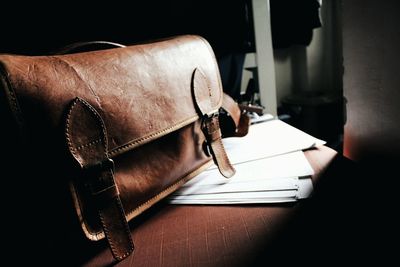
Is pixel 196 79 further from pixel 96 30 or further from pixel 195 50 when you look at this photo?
pixel 96 30

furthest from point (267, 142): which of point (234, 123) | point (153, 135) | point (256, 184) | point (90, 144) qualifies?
point (90, 144)

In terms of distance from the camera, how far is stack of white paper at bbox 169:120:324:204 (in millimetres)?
426

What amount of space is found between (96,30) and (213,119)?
0.46 m

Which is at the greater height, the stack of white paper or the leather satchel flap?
the leather satchel flap

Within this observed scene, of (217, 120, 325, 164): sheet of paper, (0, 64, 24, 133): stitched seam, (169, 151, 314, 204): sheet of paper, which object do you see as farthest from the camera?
(217, 120, 325, 164): sheet of paper

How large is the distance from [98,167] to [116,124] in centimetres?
7

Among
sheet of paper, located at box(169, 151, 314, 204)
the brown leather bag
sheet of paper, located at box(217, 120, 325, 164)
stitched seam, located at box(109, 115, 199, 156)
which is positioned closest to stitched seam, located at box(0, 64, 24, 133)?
the brown leather bag

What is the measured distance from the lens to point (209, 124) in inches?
19.7

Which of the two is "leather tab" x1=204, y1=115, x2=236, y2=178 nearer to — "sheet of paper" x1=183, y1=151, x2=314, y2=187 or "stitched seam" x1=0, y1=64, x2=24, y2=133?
"sheet of paper" x1=183, y1=151, x2=314, y2=187

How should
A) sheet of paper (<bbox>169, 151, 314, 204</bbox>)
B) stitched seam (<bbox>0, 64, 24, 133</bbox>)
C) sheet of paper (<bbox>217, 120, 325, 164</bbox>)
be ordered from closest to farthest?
stitched seam (<bbox>0, 64, 24, 133</bbox>) → sheet of paper (<bbox>169, 151, 314, 204</bbox>) → sheet of paper (<bbox>217, 120, 325, 164</bbox>)

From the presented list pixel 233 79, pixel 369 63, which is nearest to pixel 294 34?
pixel 233 79

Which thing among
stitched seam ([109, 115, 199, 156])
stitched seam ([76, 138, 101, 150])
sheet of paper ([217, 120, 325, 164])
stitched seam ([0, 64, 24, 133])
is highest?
stitched seam ([0, 64, 24, 133])

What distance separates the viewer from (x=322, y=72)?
188 centimetres

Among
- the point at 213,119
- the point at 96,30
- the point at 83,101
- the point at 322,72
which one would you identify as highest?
the point at 96,30
